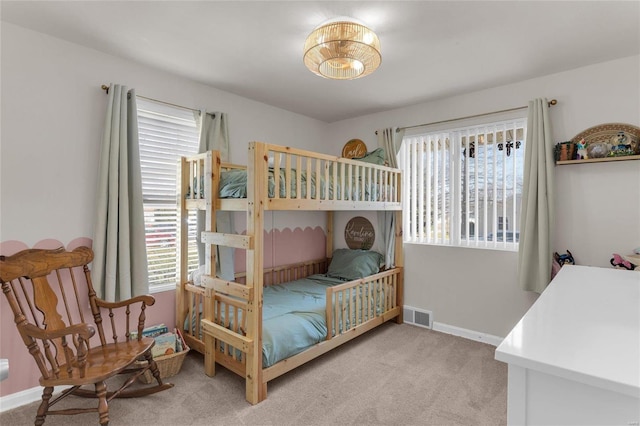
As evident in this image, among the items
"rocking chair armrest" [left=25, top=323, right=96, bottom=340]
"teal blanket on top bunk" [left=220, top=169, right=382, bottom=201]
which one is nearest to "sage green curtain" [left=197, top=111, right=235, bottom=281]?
"teal blanket on top bunk" [left=220, top=169, right=382, bottom=201]

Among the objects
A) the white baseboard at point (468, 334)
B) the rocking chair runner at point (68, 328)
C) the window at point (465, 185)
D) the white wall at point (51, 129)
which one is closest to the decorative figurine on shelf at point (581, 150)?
the window at point (465, 185)

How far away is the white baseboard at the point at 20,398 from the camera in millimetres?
2086

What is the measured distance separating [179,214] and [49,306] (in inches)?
43.0

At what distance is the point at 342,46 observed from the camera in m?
1.91

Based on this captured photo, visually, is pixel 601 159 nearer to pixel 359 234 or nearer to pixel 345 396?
pixel 359 234

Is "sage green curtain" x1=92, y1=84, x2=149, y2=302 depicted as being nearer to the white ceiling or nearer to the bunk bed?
the bunk bed

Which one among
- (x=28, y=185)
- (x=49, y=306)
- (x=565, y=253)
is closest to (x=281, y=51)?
(x=28, y=185)

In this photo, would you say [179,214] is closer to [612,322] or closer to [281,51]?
[281,51]

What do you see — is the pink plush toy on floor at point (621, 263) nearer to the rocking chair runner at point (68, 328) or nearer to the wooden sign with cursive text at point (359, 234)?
the wooden sign with cursive text at point (359, 234)

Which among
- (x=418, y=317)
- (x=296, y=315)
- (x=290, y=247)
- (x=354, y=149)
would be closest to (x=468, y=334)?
(x=418, y=317)

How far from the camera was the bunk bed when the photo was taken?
7.23 ft

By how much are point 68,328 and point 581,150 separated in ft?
12.2

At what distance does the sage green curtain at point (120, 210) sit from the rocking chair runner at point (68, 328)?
16cm

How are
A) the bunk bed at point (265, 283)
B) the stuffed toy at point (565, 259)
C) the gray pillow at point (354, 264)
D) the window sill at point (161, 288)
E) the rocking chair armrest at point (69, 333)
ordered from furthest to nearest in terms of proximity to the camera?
1. the gray pillow at point (354, 264)
2. the window sill at point (161, 288)
3. the stuffed toy at point (565, 259)
4. the bunk bed at point (265, 283)
5. the rocking chair armrest at point (69, 333)
